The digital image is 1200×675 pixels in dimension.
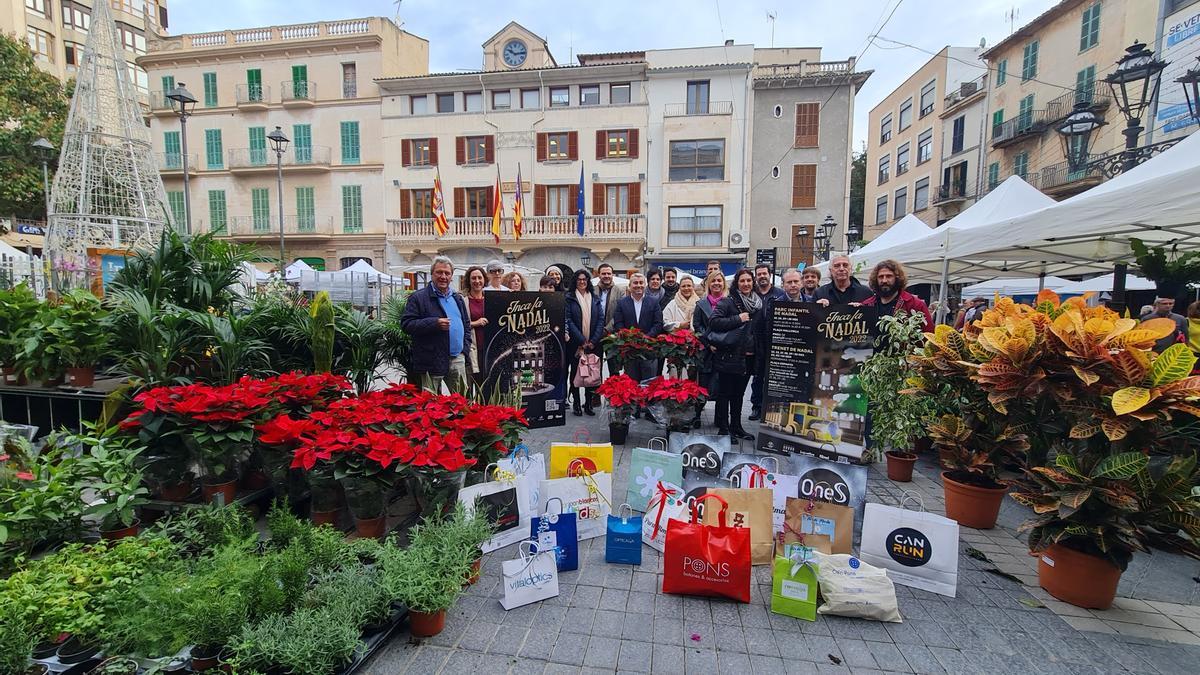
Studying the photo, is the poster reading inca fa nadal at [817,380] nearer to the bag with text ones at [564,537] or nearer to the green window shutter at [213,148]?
the bag with text ones at [564,537]

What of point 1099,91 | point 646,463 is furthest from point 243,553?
point 1099,91

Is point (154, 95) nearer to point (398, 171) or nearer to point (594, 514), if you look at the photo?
point (398, 171)

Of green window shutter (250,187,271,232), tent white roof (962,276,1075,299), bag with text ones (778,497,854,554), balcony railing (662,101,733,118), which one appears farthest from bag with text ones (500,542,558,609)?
green window shutter (250,187,271,232)

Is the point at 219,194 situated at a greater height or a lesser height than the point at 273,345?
greater

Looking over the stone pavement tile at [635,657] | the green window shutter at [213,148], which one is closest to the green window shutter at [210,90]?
the green window shutter at [213,148]

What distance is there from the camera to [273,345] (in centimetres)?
435

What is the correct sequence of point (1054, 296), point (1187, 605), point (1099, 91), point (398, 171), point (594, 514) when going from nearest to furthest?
point (1187, 605), point (1054, 296), point (594, 514), point (1099, 91), point (398, 171)

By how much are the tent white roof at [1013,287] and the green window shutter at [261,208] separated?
28.2 meters

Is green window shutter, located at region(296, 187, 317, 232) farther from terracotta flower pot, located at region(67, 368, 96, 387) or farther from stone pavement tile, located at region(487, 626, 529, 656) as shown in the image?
stone pavement tile, located at region(487, 626, 529, 656)

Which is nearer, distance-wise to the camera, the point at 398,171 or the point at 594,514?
the point at 594,514

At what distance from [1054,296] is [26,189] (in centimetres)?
3056

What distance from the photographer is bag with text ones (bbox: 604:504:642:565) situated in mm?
2963

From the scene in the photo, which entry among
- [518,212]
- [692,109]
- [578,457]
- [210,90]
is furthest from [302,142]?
[578,457]

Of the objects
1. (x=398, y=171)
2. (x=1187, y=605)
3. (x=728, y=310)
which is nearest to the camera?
(x=1187, y=605)
